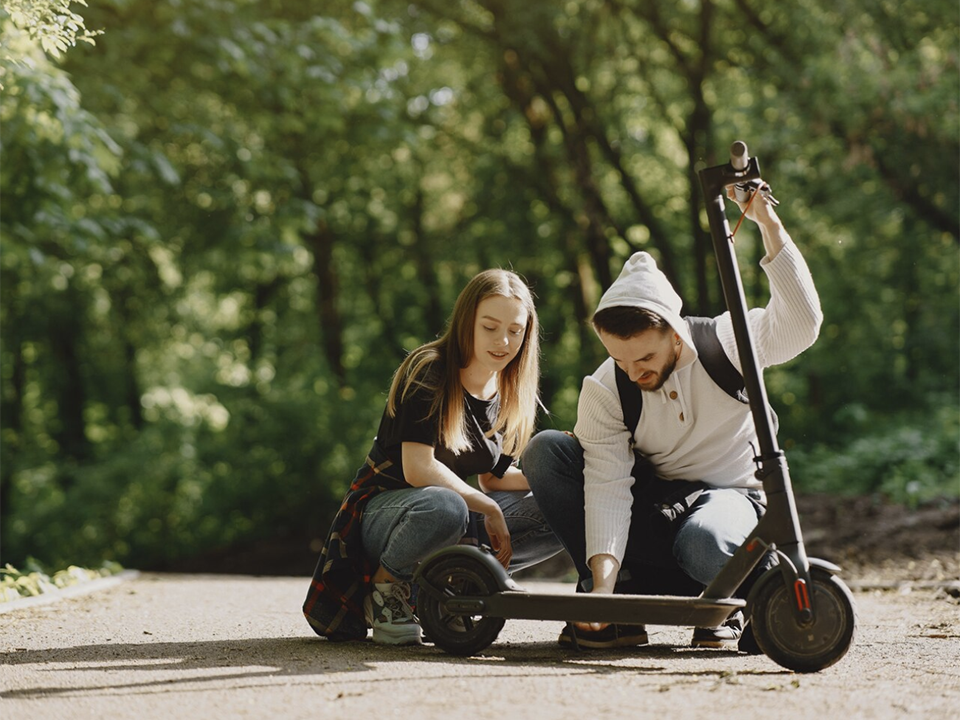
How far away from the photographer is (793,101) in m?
10.1

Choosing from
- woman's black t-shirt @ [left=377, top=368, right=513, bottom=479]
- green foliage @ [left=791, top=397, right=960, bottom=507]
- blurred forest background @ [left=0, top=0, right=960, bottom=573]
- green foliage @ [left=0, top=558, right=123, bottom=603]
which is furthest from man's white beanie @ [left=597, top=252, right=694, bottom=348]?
green foliage @ [left=791, top=397, right=960, bottom=507]

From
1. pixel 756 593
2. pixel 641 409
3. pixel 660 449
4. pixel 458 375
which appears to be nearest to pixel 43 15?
pixel 458 375

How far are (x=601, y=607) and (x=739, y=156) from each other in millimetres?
1278

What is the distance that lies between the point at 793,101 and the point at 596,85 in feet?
13.3

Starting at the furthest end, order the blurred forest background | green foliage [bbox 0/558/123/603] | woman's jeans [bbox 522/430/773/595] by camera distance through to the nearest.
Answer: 1. the blurred forest background
2. green foliage [bbox 0/558/123/603]
3. woman's jeans [bbox 522/430/773/595]

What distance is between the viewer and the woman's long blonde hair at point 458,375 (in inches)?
138

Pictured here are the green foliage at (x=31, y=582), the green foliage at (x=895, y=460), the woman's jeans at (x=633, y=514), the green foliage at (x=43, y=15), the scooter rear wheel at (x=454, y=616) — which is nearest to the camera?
the scooter rear wheel at (x=454, y=616)

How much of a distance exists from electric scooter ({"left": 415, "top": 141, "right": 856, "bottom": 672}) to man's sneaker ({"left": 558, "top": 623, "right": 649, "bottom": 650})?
0.42 meters

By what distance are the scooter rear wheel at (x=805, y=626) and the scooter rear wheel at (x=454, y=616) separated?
2.57ft

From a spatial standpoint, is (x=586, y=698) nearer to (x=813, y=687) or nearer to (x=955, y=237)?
(x=813, y=687)

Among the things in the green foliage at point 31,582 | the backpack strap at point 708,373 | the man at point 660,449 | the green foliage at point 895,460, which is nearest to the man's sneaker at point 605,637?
the man at point 660,449

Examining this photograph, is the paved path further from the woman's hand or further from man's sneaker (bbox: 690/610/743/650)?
the woman's hand

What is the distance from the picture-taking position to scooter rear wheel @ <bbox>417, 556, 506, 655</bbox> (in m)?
3.22

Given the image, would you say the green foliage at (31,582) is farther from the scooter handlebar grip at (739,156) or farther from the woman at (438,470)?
the scooter handlebar grip at (739,156)
